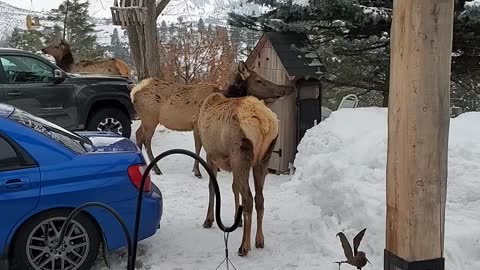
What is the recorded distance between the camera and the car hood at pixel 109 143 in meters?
5.19

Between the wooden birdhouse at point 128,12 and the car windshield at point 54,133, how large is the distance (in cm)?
566

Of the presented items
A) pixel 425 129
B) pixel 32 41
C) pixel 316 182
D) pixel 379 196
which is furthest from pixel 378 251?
pixel 32 41

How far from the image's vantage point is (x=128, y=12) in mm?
10477

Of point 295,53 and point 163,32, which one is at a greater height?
point 163,32

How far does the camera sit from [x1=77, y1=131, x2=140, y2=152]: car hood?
17.0 feet

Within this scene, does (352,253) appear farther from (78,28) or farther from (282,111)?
(78,28)

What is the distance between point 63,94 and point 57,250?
606 cm

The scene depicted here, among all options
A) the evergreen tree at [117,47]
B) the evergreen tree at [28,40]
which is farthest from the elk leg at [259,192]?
the evergreen tree at [28,40]

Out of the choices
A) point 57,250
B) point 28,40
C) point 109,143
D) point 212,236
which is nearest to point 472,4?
point 212,236

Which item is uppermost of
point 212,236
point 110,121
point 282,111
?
point 282,111

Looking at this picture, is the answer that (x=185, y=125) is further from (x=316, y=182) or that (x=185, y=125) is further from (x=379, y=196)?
(x=379, y=196)

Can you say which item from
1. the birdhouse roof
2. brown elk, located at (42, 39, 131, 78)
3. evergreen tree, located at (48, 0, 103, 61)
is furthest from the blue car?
evergreen tree, located at (48, 0, 103, 61)

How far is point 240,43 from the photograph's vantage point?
18.5 metres

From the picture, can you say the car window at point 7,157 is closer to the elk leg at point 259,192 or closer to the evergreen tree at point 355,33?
the elk leg at point 259,192
